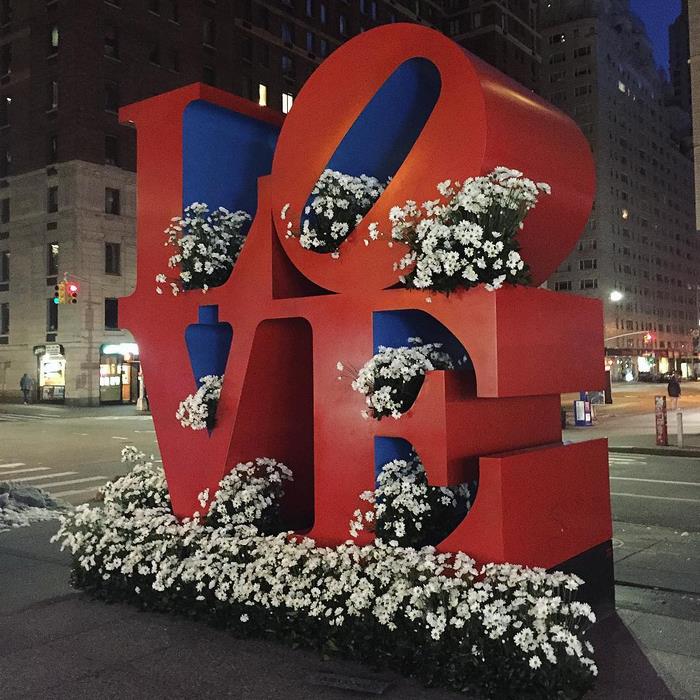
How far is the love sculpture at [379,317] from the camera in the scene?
559cm

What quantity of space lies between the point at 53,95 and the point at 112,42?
4.79 m

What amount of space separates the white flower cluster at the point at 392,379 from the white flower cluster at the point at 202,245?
7.01 ft

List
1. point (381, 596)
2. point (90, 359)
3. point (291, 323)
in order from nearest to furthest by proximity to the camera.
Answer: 1. point (381, 596)
2. point (291, 323)
3. point (90, 359)

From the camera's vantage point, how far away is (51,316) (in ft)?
157

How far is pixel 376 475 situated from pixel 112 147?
1795 inches

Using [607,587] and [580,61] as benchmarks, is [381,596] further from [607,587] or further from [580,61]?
[580,61]

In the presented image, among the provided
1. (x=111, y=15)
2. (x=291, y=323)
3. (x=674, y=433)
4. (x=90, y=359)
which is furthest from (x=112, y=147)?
(x=291, y=323)

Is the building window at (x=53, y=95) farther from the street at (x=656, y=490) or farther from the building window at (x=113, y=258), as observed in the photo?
the street at (x=656, y=490)

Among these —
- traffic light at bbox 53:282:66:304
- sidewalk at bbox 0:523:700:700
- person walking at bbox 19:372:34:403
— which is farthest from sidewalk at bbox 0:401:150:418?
sidewalk at bbox 0:523:700:700

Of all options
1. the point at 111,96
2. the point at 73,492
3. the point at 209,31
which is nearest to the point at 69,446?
the point at 73,492

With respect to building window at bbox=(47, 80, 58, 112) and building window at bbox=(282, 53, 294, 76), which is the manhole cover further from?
building window at bbox=(282, 53, 294, 76)

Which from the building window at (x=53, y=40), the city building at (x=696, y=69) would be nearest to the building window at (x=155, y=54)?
the building window at (x=53, y=40)

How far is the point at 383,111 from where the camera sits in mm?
6801

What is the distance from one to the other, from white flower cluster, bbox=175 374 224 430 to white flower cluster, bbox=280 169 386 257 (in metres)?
1.65
